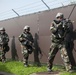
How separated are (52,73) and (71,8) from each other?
7.81ft

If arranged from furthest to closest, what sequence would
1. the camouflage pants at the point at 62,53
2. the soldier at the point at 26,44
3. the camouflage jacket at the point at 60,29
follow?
the soldier at the point at 26,44 → the camouflage jacket at the point at 60,29 → the camouflage pants at the point at 62,53

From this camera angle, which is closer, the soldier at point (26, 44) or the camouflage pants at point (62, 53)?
the camouflage pants at point (62, 53)

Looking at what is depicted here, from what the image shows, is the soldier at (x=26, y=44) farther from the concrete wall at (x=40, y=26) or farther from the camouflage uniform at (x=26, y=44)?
the concrete wall at (x=40, y=26)

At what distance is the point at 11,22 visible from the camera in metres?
12.2

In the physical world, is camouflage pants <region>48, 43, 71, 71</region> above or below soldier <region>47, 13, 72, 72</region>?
below

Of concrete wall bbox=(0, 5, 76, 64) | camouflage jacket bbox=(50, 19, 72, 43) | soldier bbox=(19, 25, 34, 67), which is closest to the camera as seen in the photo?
camouflage jacket bbox=(50, 19, 72, 43)

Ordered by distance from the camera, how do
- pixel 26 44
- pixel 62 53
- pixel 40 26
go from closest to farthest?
1. pixel 62 53
2. pixel 26 44
3. pixel 40 26

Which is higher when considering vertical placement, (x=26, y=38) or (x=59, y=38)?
(x=26, y=38)

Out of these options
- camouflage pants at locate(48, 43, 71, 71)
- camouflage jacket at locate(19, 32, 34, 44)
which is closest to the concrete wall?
camouflage jacket at locate(19, 32, 34, 44)

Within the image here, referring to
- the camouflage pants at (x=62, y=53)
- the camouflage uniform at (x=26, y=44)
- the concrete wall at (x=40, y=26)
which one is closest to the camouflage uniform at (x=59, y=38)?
Answer: the camouflage pants at (x=62, y=53)

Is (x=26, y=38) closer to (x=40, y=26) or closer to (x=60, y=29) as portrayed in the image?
(x=40, y=26)

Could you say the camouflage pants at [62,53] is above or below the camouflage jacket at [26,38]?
below

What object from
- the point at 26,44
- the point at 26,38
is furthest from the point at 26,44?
the point at 26,38

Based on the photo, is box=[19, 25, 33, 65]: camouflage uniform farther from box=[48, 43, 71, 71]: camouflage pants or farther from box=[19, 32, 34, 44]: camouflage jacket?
box=[48, 43, 71, 71]: camouflage pants
